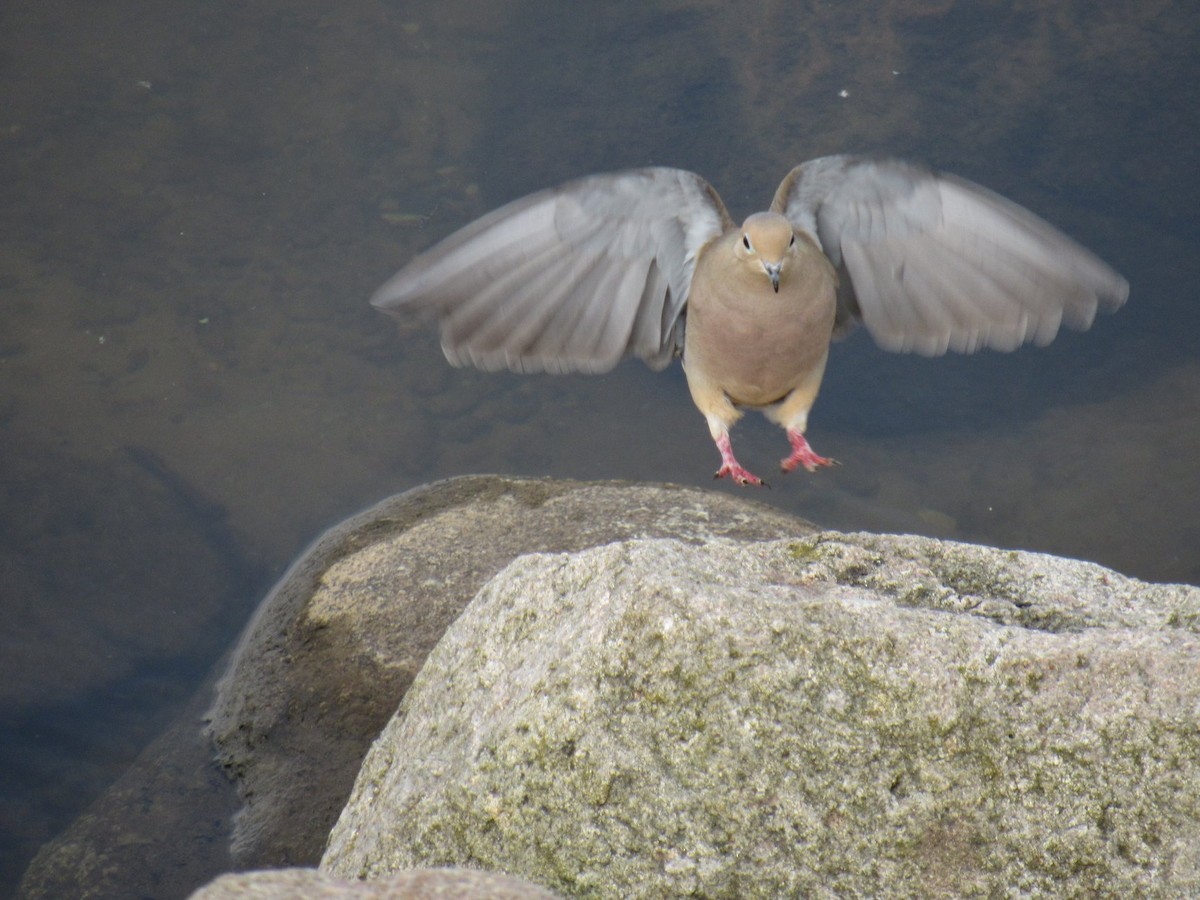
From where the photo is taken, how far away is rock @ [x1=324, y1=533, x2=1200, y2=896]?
1.80 meters

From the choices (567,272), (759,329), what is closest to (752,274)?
(759,329)

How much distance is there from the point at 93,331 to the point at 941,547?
5.23m

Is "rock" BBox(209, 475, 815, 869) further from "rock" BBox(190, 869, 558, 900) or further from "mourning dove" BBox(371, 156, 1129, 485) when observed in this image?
"rock" BBox(190, 869, 558, 900)

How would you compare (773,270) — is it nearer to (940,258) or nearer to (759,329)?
(759,329)

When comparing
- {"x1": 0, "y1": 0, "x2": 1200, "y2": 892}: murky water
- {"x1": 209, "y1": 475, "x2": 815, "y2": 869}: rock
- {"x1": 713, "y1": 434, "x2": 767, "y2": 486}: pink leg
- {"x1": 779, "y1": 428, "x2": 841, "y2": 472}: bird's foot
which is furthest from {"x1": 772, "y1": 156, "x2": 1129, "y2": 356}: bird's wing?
{"x1": 0, "y1": 0, "x2": 1200, "y2": 892}: murky water

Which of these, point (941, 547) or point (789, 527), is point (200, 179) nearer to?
point (789, 527)

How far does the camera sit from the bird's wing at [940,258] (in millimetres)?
3906

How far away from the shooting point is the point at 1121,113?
793 centimetres

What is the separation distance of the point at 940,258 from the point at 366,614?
2.45m

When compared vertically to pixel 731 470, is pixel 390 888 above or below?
above

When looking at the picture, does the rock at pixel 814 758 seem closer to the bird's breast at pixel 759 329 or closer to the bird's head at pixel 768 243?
the bird's head at pixel 768 243

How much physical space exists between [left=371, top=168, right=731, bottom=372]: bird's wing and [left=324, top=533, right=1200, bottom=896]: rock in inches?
83.6

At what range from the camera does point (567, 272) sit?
4.20 metres

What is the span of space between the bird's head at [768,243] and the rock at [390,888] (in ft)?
8.47
